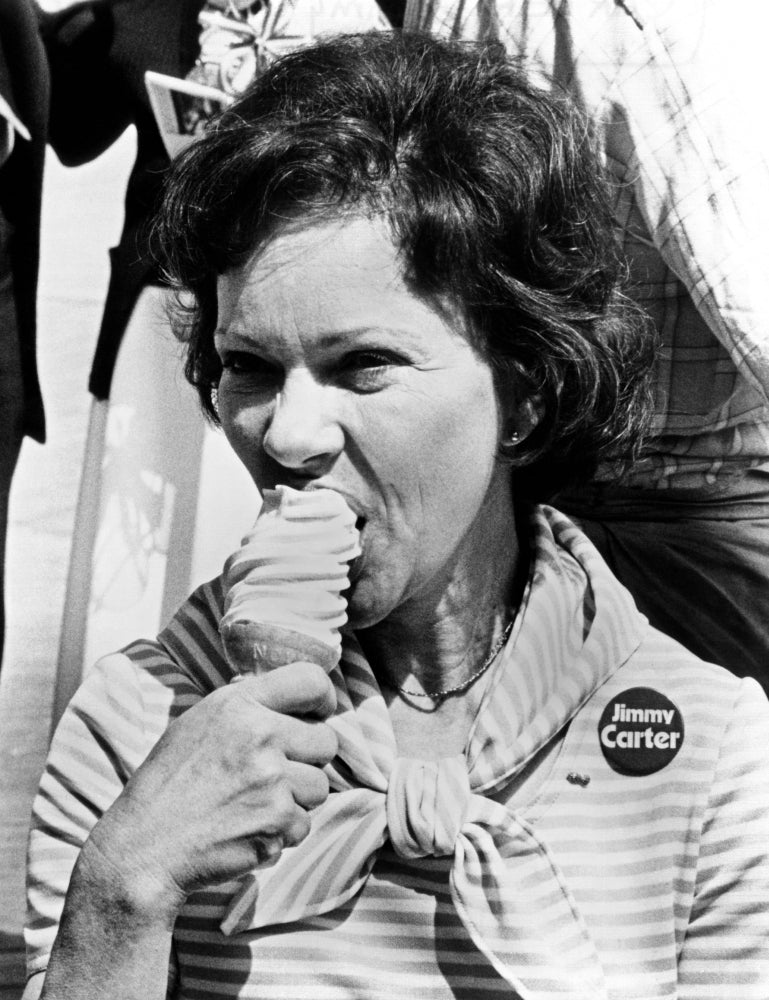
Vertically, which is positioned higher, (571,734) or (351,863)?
(571,734)

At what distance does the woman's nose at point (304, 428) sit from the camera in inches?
67.8

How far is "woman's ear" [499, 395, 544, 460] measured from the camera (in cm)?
198

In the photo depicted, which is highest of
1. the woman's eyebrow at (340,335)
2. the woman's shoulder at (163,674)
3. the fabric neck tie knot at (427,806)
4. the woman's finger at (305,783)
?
the woman's eyebrow at (340,335)

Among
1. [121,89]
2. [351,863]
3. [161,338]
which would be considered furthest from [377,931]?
[121,89]

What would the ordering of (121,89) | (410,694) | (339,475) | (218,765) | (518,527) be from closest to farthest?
1. (218,765)
2. (339,475)
3. (410,694)
4. (518,527)
5. (121,89)

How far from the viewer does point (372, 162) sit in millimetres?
1791

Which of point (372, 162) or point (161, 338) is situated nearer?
point (372, 162)

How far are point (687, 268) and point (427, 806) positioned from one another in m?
1.09

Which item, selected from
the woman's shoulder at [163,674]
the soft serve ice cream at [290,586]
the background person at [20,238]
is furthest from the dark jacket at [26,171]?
the soft serve ice cream at [290,586]

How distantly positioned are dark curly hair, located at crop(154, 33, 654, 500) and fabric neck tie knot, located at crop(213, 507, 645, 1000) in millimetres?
304

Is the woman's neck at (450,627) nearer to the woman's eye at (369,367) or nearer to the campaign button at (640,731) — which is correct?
the campaign button at (640,731)

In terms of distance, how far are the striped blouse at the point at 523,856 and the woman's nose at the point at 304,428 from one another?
1.23ft

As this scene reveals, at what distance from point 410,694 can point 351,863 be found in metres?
0.30

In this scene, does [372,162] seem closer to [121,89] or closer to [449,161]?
[449,161]
